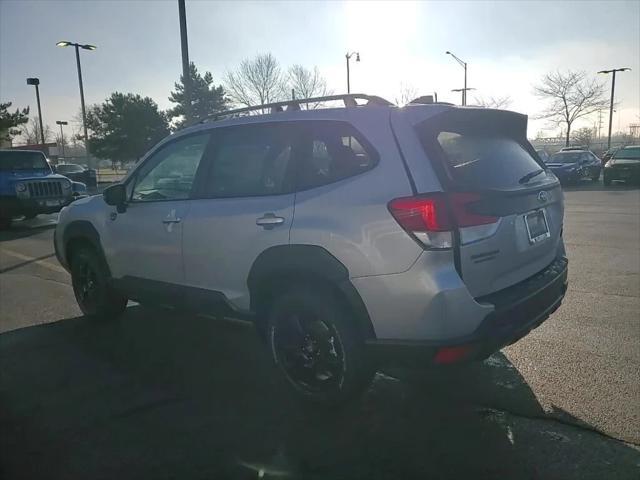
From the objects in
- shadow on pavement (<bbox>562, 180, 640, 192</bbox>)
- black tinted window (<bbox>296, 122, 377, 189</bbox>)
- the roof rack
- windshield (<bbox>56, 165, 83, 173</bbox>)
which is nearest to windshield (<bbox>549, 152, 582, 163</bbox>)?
shadow on pavement (<bbox>562, 180, 640, 192</bbox>)

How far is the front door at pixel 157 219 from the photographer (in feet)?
12.6

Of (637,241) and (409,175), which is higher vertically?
(409,175)

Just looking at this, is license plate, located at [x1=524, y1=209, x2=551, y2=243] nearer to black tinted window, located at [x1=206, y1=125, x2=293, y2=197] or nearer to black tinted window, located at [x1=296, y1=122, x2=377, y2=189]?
black tinted window, located at [x1=296, y1=122, x2=377, y2=189]

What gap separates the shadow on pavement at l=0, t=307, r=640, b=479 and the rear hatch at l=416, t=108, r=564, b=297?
2.82ft

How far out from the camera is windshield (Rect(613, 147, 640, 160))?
70.1ft

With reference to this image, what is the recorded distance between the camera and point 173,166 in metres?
4.08

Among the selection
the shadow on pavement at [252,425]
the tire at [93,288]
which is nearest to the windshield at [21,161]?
the tire at [93,288]

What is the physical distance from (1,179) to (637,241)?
1426 centimetres

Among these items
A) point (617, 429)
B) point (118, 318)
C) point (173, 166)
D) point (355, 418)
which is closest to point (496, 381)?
point (617, 429)

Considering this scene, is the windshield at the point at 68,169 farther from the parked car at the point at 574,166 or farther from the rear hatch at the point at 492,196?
the rear hatch at the point at 492,196

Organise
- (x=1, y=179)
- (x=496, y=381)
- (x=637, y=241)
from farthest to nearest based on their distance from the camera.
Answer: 1. (x=1, y=179)
2. (x=637, y=241)
3. (x=496, y=381)

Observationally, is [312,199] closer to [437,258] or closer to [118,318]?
[437,258]

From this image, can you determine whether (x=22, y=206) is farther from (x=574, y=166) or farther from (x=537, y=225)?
(x=574, y=166)

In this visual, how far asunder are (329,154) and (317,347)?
1190 mm
